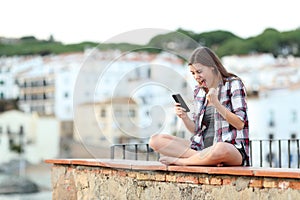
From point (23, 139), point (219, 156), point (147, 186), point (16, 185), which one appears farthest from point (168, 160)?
point (23, 139)

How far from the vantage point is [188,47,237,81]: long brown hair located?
3.53m

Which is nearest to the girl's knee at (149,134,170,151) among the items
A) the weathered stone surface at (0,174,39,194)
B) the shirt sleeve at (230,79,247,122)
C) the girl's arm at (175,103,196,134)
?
the girl's arm at (175,103,196,134)

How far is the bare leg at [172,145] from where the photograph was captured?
12.2 feet

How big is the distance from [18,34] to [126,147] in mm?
35709

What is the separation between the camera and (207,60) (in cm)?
355

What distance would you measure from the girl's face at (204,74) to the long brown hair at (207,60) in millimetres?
22

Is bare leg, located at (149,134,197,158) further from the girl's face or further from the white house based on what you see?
the white house

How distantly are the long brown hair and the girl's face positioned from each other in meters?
0.02

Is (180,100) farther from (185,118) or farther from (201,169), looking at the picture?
(201,169)

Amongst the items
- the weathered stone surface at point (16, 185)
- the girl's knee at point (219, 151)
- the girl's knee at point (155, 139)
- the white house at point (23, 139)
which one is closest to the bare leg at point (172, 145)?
the girl's knee at point (155, 139)

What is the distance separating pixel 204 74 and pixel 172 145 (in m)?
0.46

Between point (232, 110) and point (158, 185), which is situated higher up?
point (232, 110)

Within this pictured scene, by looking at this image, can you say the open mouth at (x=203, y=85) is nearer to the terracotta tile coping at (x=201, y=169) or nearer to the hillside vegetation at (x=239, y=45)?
the terracotta tile coping at (x=201, y=169)

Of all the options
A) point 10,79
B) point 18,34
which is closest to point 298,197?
point 18,34
